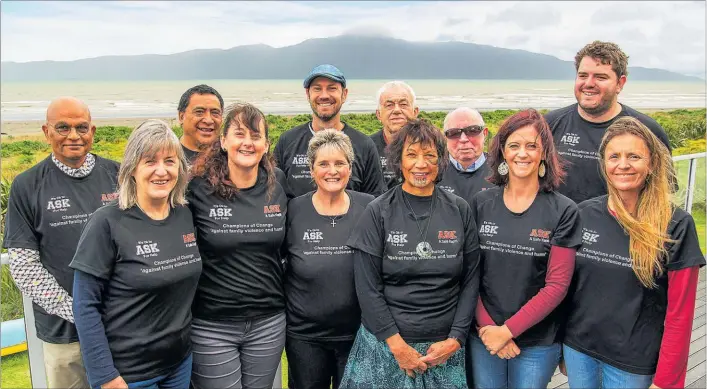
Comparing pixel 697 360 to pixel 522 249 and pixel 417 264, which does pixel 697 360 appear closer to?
pixel 522 249

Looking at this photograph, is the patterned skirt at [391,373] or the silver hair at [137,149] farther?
the patterned skirt at [391,373]

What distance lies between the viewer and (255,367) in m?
3.15

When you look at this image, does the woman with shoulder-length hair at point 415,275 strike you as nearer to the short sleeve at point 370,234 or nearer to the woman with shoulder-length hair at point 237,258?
the short sleeve at point 370,234

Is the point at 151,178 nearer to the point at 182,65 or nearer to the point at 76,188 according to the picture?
the point at 76,188

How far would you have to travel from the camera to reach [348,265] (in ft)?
10.1

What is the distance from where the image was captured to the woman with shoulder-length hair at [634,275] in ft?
8.67

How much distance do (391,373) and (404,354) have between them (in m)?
0.19

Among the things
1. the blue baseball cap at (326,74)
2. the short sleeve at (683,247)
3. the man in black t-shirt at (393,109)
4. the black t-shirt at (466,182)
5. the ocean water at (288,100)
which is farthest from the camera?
the ocean water at (288,100)

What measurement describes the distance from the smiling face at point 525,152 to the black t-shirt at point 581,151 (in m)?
0.81

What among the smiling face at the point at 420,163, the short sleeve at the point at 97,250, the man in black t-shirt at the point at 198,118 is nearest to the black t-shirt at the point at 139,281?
the short sleeve at the point at 97,250

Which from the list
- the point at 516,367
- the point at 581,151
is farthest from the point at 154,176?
the point at 581,151

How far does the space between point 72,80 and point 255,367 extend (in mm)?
198513

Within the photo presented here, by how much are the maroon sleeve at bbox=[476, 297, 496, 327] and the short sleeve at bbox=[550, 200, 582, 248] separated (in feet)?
1.71

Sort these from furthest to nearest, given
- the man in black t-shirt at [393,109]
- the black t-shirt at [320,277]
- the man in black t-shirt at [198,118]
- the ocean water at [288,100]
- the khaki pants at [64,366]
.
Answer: the ocean water at [288,100] < the man in black t-shirt at [393,109] < the man in black t-shirt at [198,118] < the khaki pants at [64,366] < the black t-shirt at [320,277]
